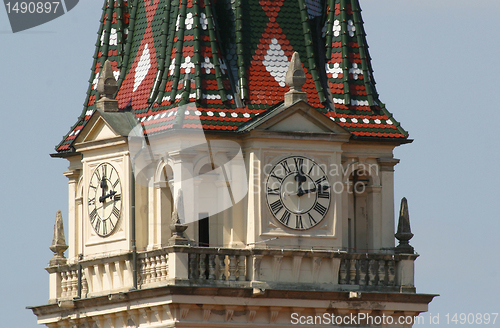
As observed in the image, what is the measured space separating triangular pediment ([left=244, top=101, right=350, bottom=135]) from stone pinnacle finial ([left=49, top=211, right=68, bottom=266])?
7.27m

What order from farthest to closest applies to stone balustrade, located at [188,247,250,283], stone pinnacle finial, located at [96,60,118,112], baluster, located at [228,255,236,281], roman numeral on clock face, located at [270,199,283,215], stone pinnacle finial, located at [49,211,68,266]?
stone pinnacle finial, located at [49,211,68,266]
stone pinnacle finial, located at [96,60,118,112]
roman numeral on clock face, located at [270,199,283,215]
baluster, located at [228,255,236,281]
stone balustrade, located at [188,247,250,283]

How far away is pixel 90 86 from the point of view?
5744 cm

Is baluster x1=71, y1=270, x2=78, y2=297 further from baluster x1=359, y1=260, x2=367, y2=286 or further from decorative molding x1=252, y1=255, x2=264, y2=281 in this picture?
baluster x1=359, y1=260, x2=367, y2=286

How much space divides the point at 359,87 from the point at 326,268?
17.0 feet

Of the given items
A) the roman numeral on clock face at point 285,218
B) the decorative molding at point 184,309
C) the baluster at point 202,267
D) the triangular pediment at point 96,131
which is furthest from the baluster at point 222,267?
the triangular pediment at point 96,131

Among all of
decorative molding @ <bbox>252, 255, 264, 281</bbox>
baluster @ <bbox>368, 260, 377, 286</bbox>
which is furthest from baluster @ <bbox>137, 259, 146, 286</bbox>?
baluster @ <bbox>368, 260, 377, 286</bbox>

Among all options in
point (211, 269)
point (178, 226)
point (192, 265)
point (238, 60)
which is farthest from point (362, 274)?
point (238, 60)

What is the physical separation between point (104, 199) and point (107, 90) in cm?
283

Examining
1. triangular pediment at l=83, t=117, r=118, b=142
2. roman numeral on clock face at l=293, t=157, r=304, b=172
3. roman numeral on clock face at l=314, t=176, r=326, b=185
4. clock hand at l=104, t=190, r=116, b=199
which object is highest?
triangular pediment at l=83, t=117, r=118, b=142

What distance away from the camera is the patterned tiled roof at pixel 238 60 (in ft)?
176

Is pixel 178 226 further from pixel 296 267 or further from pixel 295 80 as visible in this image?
pixel 295 80

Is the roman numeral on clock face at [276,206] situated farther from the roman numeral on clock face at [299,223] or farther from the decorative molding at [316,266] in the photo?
the decorative molding at [316,266]

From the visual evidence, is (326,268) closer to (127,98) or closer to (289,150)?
(289,150)

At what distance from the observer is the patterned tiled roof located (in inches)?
2109
